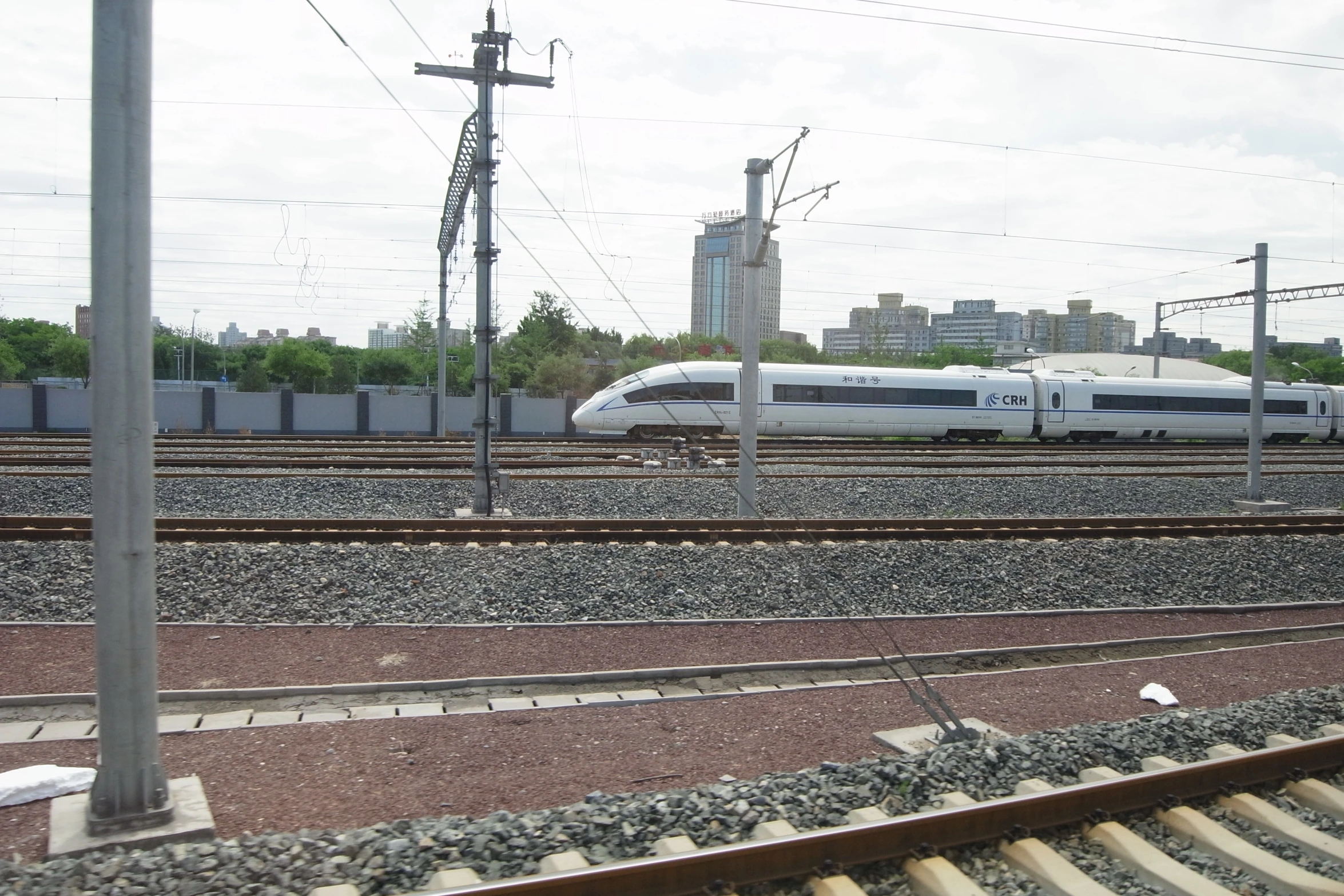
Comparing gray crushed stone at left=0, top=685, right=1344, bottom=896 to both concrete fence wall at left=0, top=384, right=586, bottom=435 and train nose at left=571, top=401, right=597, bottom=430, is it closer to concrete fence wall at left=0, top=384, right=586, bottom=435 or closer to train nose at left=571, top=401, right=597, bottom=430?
train nose at left=571, top=401, right=597, bottom=430

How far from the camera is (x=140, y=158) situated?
4.22 meters

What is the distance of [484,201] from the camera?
13898 millimetres

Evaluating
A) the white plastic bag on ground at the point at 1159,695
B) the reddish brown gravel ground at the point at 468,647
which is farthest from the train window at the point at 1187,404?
the white plastic bag on ground at the point at 1159,695

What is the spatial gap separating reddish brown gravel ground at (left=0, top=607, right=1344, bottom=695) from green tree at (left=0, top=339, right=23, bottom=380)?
5503 centimetres

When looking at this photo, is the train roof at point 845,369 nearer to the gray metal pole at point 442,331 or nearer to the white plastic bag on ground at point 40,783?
the gray metal pole at point 442,331

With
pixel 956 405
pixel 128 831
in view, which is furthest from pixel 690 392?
pixel 128 831

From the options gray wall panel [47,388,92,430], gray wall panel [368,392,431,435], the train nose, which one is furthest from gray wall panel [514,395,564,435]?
gray wall panel [47,388,92,430]

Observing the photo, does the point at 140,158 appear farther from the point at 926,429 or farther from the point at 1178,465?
the point at 926,429

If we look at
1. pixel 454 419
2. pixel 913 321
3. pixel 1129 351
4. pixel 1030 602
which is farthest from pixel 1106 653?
pixel 913 321

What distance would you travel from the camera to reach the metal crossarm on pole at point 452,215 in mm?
16125

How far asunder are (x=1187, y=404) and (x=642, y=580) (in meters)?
32.0

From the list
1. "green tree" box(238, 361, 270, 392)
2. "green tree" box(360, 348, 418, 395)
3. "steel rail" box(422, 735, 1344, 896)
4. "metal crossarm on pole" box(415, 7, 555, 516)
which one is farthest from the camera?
"green tree" box(360, 348, 418, 395)

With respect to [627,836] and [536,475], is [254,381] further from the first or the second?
[627,836]

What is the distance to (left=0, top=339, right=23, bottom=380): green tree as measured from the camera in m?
53.9
